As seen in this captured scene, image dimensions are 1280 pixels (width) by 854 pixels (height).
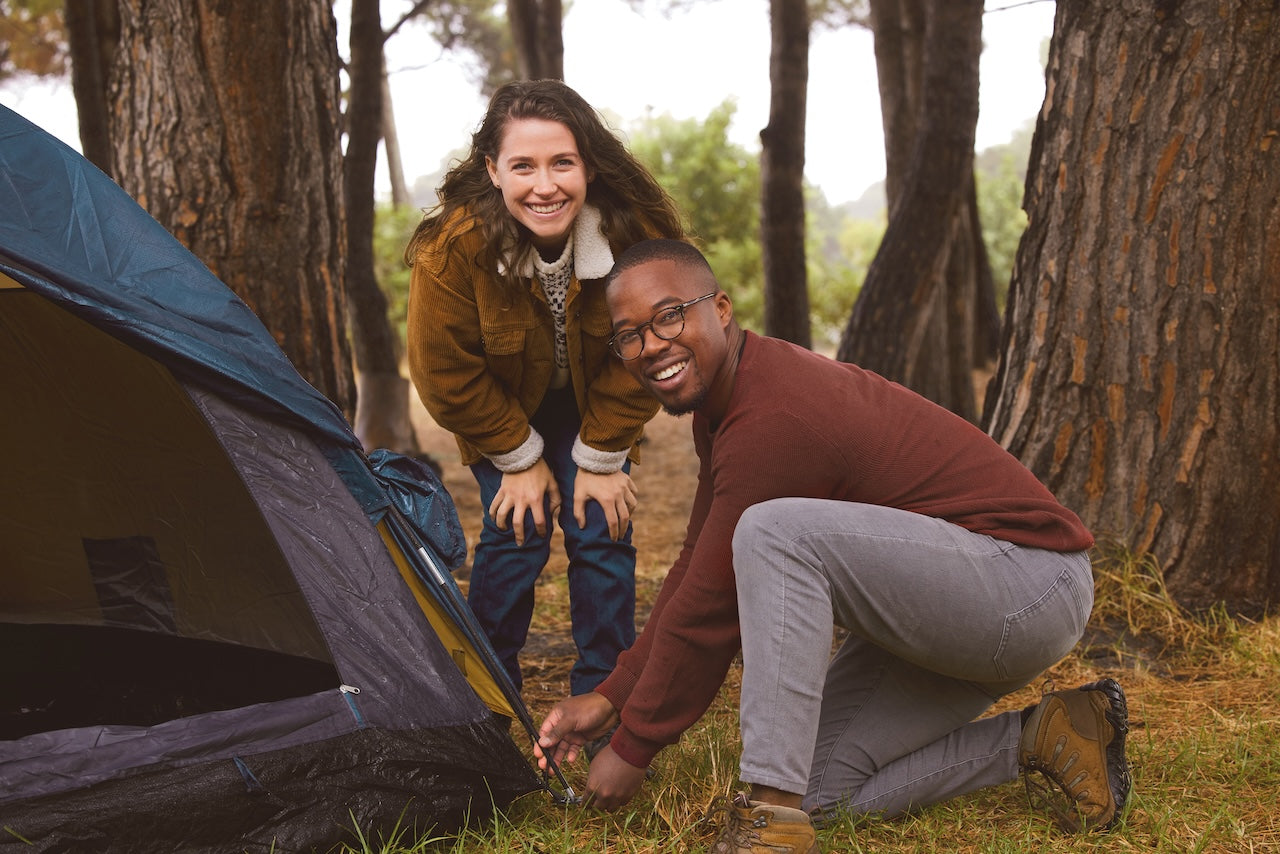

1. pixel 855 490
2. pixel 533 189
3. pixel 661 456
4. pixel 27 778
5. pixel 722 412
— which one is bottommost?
pixel 661 456

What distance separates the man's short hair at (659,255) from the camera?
6.57 ft

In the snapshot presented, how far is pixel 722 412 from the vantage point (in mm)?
2057

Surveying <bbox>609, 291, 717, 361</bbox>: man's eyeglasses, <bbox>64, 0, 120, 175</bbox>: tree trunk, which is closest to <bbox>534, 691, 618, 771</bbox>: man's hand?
<bbox>609, 291, 717, 361</bbox>: man's eyeglasses

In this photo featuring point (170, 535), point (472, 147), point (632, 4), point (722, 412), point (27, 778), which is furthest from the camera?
point (632, 4)

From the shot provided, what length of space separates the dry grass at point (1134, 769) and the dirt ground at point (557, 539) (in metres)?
0.02

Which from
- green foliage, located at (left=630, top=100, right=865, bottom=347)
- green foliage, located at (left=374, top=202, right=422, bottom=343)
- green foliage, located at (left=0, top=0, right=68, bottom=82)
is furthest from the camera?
green foliage, located at (left=630, top=100, right=865, bottom=347)

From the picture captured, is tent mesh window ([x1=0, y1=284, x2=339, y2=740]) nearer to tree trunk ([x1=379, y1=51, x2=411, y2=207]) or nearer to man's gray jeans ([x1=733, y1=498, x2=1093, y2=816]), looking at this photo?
man's gray jeans ([x1=733, y1=498, x2=1093, y2=816])

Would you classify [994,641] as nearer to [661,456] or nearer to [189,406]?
[189,406]

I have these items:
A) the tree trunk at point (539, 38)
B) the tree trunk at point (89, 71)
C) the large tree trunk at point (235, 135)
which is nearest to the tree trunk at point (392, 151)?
→ the tree trunk at point (539, 38)

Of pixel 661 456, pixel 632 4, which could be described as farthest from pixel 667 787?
pixel 632 4

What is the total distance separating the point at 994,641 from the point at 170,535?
6.74 feet

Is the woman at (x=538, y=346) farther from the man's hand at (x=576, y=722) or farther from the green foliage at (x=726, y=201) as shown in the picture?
the green foliage at (x=726, y=201)

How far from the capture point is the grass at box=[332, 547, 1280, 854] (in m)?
2.02

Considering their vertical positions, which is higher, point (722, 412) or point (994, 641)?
point (722, 412)
